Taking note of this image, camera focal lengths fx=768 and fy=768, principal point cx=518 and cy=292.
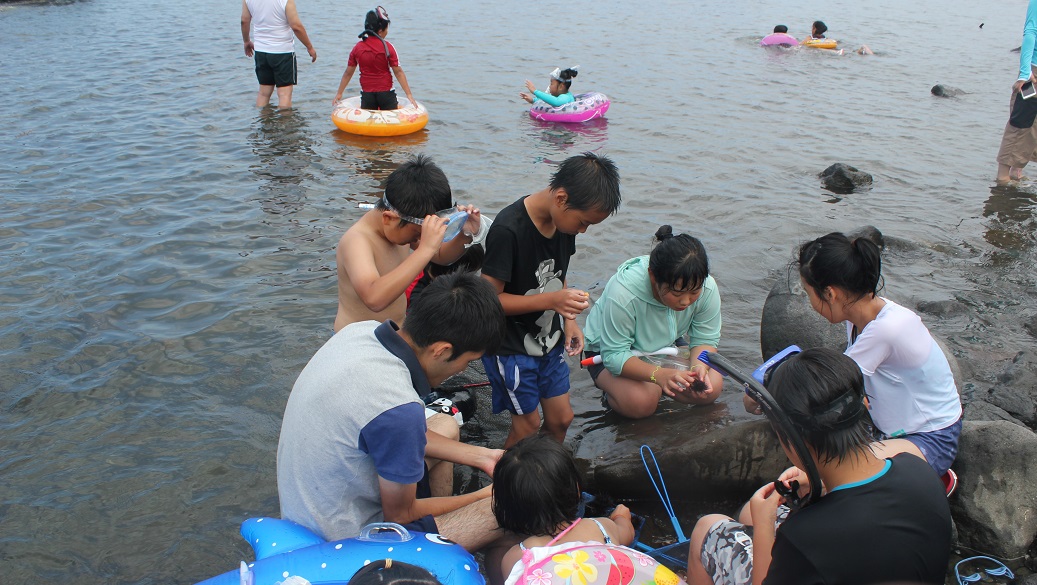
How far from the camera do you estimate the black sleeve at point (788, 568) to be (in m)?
2.32

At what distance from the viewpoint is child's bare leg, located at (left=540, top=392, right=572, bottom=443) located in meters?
4.50

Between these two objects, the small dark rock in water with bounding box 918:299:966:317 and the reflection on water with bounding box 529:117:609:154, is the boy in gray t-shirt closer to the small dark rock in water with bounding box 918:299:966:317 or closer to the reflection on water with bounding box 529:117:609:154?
the small dark rock in water with bounding box 918:299:966:317

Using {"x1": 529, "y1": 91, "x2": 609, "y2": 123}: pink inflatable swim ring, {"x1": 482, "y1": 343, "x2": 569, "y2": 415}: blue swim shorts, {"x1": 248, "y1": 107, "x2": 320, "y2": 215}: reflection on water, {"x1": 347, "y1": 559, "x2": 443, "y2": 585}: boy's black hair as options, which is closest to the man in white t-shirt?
{"x1": 248, "y1": 107, "x2": 320, "y2": 215}: reflection on water

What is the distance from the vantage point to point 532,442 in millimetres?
3146

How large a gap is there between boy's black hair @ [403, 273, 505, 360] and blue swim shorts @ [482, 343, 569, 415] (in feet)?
3.87

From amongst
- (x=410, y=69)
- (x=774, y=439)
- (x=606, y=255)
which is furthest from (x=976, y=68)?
(x=774, y=439)

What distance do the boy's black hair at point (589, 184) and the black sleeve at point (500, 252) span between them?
14.2 inches

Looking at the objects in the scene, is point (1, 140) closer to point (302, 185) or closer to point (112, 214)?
point (112, 214)

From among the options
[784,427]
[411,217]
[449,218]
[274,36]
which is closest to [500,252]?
[449,218]

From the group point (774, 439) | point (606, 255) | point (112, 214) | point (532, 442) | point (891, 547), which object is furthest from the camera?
point (112, 214)

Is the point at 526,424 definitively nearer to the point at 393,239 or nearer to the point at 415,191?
the point at 393,239

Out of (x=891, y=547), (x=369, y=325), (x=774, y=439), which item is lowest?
(x=774, y=439)

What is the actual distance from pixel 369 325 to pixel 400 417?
53 centimetres

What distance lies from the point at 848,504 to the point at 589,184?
6.49 ft
